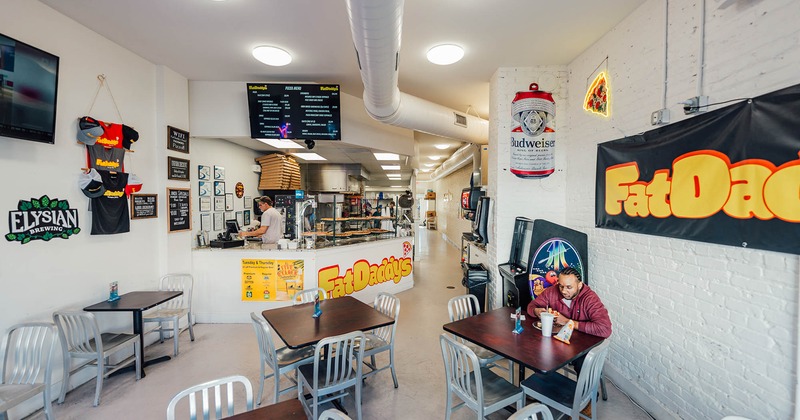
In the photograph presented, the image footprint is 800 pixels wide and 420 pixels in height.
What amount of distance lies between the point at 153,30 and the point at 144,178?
67.8 inches

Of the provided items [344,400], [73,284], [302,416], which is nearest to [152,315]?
[73,284]

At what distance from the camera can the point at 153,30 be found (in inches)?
122

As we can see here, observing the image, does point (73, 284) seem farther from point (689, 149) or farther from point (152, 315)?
point (689, 149)

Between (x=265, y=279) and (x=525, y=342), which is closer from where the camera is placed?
(x=525, y=342)

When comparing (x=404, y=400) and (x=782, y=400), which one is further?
(x=404, y=400)

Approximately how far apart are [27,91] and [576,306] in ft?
16.1

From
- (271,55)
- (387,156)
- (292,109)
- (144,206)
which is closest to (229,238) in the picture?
(144,206)

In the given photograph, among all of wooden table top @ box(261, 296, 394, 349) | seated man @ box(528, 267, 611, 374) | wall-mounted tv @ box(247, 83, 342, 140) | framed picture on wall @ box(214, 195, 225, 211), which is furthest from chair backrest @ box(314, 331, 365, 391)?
framed picture on wall @ box(214, 195, 225, 211)

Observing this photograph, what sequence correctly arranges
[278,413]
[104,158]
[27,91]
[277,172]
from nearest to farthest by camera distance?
1. [278,413]
2. [27,91]
3. [104,158]
4. [277,172]

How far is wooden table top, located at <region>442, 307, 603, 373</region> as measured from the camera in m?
1.97

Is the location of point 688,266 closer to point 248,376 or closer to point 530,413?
point 530,413

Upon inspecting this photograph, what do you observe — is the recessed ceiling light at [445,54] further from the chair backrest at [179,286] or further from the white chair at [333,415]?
the chair backrest at [179,286]

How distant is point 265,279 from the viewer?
4461mm

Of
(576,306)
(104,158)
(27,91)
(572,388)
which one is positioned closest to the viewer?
(572,388)
